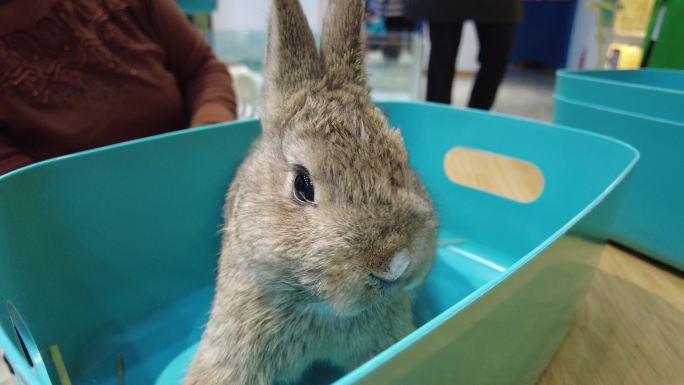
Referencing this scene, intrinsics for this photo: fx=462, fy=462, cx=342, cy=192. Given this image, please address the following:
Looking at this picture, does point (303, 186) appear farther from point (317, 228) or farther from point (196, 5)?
point (196, 5)

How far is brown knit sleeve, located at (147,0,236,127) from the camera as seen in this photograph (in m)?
1.06

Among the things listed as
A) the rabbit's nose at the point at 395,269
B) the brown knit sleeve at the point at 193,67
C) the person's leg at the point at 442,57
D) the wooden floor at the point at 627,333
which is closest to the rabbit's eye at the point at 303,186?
the rabbit's nose at the point at 395,269

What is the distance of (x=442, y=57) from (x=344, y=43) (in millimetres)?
886

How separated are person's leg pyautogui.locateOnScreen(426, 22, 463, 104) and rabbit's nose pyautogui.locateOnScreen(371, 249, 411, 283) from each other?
1.09 metres

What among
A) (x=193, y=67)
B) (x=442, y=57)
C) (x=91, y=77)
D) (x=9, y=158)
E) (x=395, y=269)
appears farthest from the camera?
(x=442, y=57)

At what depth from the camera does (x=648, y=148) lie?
888mm

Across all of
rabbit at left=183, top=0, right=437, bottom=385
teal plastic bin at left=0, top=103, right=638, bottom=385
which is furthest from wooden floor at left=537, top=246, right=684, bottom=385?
rabbit at left=183, top=0, right=437, bottom=385

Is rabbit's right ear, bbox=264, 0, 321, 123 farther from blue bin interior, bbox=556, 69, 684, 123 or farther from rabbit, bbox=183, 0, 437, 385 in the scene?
blue bin interior, bbox=556, 69, 684, 123

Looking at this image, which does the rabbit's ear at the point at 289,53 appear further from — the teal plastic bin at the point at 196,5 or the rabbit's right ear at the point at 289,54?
the teal plastic bin at the point at 196,5

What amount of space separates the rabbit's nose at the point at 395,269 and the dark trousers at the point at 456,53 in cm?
109

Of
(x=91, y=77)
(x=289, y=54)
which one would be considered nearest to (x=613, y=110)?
(x=289, y=54)

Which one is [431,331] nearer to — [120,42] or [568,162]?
[568,162]

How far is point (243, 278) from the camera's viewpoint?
608 mm

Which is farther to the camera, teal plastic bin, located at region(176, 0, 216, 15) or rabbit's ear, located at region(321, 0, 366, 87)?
teal plastic bin, located at region(176, 0, 216, 15)
